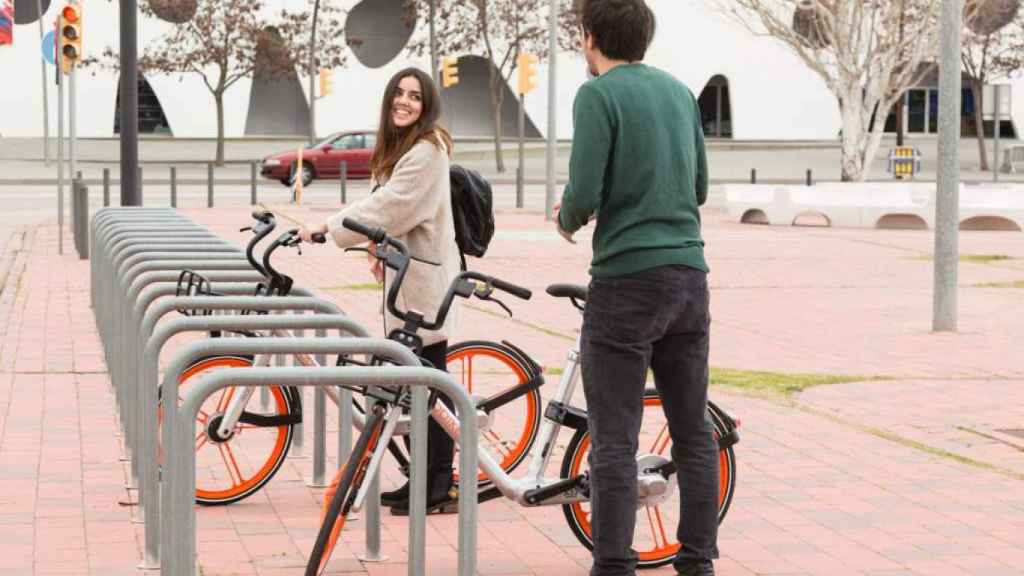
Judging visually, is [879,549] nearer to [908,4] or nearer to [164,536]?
[164,536]

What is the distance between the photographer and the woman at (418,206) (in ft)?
22.0

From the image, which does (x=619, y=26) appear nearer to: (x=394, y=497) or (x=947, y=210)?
(x=394, y=497)

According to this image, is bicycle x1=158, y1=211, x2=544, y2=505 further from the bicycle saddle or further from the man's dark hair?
the man's dark hair

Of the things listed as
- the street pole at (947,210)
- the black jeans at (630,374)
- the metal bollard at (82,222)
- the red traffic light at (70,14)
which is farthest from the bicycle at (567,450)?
the red traffic light at (70,14)

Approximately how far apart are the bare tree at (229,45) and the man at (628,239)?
161ft

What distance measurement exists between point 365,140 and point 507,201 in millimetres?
10939

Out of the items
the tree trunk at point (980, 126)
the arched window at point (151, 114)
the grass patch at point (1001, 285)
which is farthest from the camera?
the arched window at point (151, 114)

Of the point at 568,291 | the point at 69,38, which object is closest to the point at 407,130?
the point at 568,291

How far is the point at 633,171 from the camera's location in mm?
5168

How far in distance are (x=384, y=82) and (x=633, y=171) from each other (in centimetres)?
5972

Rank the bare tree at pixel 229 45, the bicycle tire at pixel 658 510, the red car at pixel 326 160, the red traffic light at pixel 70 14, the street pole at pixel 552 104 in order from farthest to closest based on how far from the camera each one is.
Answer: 1. the bare tree at pixel 229 45
2. the red car at pixel 326 160
3. the street pole at pixel 552 104
4. the red traffic light at pixel 70 14
5. the bicycle tire at pixel 658 510

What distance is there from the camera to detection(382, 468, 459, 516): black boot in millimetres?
6816

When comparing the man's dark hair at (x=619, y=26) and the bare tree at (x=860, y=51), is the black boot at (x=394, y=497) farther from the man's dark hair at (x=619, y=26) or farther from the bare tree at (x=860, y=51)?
the bare tree at (x=860, y=51)

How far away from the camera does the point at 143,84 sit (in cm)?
6406
